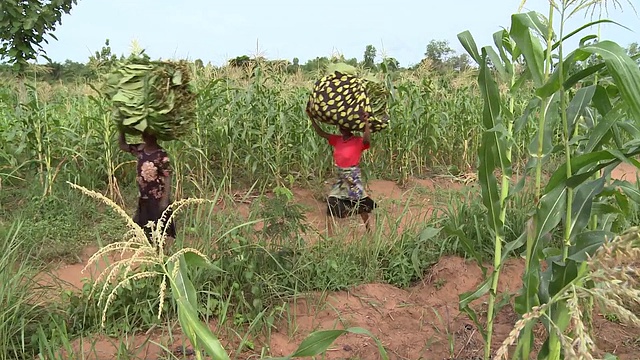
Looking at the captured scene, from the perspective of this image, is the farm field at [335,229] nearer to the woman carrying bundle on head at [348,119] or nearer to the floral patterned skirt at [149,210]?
the woman carrying bundle on head at [348,119]

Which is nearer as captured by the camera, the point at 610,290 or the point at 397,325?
the point at 610,290

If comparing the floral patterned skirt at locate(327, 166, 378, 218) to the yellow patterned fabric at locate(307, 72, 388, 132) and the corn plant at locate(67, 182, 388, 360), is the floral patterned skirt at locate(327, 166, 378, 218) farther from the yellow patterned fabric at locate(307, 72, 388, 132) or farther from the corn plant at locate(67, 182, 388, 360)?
the corn plant at locate(67, 182, 388, 360)

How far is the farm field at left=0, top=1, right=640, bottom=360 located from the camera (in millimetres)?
1694

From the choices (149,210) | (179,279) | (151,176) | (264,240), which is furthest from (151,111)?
(179,279)

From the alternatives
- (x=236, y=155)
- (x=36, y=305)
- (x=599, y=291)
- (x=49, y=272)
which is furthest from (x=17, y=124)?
(x=599, y=291)

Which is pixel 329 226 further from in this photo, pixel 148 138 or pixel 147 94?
pixel 147 94

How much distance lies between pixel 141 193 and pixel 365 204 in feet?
5.78

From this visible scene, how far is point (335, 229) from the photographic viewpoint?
383 centimetres

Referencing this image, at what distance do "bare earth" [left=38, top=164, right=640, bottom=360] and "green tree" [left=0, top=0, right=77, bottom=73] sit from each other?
3.69m

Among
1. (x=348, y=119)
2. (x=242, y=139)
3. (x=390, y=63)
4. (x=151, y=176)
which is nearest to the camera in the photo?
(x=151, y=176)

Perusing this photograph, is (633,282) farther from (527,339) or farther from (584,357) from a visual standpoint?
(527,339)

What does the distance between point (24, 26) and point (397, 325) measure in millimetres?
5373

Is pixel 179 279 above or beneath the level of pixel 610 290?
beneath

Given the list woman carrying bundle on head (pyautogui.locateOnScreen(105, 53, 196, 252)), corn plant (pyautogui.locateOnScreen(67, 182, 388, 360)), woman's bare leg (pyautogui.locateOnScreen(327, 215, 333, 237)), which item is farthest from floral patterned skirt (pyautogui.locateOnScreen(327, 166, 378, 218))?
corn plant (pyautogui.locateOnScreen(67, 182, 388, 360))
